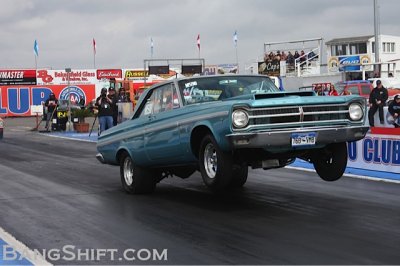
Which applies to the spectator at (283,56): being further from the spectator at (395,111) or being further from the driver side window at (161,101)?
the driver side window at (161,101)

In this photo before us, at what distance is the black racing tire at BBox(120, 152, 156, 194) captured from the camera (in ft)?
29.9

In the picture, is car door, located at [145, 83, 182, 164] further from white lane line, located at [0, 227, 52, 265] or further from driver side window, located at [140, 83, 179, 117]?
white lane line, located at [0, 227, 52, 265]

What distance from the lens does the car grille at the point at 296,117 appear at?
22.5 ft

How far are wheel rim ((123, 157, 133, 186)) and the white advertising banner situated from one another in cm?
488

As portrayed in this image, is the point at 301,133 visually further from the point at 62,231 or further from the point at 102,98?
the point at 102,98

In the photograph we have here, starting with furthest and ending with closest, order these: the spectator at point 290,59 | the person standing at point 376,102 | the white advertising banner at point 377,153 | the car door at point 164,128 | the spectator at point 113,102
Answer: the spectator at point 290,59, the spectator at point 113,102, the person standing at point 376,102, the white advertising banner at point 377,153, the car door at point 164,128

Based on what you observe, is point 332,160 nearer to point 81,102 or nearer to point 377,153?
point 377,153

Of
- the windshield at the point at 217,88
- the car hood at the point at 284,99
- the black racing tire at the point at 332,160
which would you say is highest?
the windshield at the point at 217,88

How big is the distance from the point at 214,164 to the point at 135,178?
226 cm

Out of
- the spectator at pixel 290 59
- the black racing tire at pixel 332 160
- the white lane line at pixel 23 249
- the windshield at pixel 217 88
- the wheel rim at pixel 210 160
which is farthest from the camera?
the spectator at pixel 290 59

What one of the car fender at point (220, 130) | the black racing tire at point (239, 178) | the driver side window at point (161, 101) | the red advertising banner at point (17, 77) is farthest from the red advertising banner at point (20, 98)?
the car fender at point (220, 130)

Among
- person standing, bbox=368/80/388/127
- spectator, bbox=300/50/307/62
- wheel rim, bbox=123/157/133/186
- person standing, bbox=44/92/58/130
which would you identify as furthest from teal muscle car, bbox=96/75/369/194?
spectator, bbox=300/50/307/62

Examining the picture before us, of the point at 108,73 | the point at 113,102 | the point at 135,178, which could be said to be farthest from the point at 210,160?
the point at 108,73

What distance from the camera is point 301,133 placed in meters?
6.90
